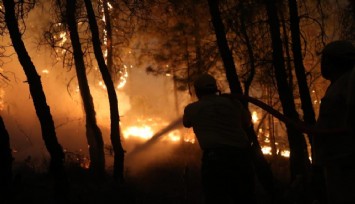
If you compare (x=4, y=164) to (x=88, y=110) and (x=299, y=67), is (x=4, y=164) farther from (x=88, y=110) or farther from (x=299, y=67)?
(x=299, y=67)

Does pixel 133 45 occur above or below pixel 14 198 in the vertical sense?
above

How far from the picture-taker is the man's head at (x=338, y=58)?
2.84 metres

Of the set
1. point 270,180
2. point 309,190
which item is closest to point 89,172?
point 270,180

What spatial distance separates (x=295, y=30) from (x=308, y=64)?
1880 cm

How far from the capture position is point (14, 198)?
7426 mm

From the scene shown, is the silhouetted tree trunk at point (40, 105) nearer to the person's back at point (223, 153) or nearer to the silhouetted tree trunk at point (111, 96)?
the silhouetted tree trunk at point (111, 96)

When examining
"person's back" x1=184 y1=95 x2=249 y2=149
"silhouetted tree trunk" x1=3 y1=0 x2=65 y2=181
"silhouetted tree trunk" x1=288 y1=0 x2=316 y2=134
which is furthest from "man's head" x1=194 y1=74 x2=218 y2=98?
"silhouetted tree trunk" x1=288 y1=0 x2=316 y2=134

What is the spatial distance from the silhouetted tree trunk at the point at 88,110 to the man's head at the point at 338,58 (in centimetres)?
986

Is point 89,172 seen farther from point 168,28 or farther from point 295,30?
point 168,28

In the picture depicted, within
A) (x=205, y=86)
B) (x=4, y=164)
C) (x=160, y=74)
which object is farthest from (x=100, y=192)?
(x=160, y=74)

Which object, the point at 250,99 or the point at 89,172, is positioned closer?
the point at 250,99

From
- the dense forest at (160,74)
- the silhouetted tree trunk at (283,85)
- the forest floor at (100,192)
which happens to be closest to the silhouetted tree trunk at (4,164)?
the dense forest at (160,74)

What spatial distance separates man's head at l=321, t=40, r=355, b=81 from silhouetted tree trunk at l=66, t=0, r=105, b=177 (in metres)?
9.86

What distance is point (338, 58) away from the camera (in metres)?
2.86
